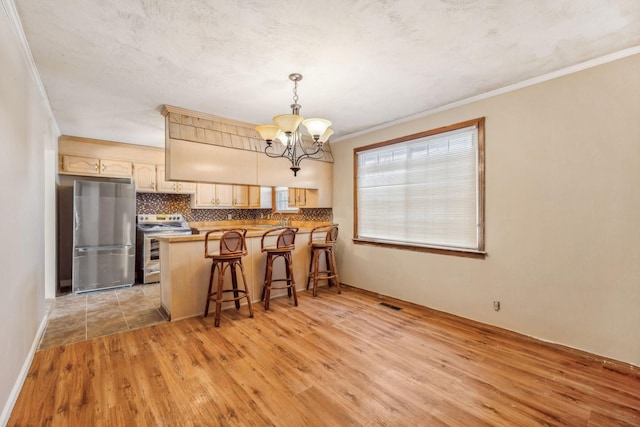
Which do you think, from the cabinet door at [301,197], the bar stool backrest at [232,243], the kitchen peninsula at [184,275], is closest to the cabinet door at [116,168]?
the kitchen peninsula at [184,275]

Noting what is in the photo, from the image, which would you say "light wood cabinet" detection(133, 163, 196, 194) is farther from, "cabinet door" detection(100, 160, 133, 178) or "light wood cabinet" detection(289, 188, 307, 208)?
"light wood cabinet" detection(289, 188, 307, 208)

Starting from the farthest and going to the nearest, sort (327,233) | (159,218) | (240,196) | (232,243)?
(240,196)
(159,218)
(327,233)
(232,243)

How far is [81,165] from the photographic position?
466cm

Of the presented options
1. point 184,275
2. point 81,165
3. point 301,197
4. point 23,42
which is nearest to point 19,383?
point 184,275

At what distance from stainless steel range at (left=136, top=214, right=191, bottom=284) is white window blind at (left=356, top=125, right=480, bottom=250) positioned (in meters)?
3.31

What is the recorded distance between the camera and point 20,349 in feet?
6.81

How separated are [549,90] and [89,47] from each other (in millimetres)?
3792

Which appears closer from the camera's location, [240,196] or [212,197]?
[212,197]

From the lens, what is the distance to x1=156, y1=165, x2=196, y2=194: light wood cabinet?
5324 millimetres

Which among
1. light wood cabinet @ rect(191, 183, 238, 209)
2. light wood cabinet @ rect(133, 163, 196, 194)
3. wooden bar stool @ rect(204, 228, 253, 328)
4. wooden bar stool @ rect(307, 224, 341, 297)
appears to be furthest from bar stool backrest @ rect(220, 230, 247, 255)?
light wood cabinet @ rect(191, 183, 238, 209)

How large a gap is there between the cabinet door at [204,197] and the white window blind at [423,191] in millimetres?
3037

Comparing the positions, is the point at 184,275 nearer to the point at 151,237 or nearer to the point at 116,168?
the point at 151,237

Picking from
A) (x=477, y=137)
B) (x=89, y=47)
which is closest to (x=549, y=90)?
(x=477, y=137)

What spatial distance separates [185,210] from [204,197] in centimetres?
48
